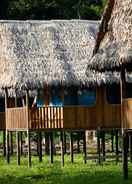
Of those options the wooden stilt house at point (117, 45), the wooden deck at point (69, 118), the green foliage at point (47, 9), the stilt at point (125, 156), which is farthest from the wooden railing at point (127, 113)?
the green foliage at point (47, 9)

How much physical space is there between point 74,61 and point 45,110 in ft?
8.18

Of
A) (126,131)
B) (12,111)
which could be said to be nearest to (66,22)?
(12,111)

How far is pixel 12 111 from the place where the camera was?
26812mm

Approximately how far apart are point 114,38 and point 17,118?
313 inches

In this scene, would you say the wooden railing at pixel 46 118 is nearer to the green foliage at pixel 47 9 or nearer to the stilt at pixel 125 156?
the stilt at pixel 125 156

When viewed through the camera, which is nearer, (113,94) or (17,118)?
(113,94)

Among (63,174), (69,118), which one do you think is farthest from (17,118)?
(63,174)

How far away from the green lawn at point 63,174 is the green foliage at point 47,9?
19.2 metres

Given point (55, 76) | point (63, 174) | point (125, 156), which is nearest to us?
point (125, 156)

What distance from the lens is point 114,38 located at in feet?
64.2

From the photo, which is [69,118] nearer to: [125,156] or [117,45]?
[125,156]

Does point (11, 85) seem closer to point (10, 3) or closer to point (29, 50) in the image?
point (29, 50)

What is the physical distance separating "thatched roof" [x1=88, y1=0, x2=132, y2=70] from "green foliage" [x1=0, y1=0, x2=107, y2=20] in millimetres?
22799

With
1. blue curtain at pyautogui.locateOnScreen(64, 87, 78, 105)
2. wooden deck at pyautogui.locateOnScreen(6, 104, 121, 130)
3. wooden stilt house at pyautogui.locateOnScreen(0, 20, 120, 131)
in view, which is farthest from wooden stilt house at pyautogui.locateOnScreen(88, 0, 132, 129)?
blue curtain at pyautogui.locateOnScreen(64, 87, 78, 105)
